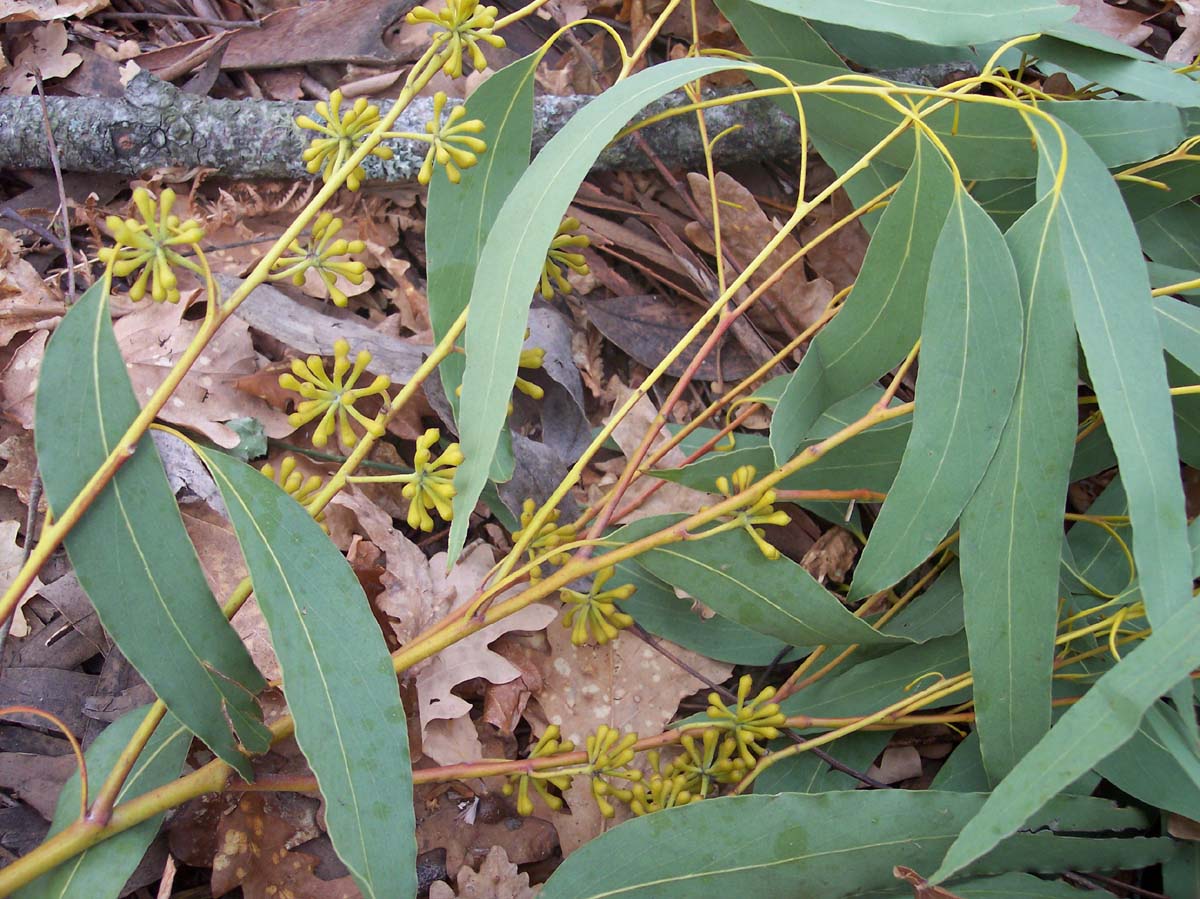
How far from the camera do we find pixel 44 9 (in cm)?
211

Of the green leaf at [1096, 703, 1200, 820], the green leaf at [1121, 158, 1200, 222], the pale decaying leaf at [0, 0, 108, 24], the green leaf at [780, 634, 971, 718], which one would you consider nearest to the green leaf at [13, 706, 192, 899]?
the green leaf at [780, 634, 971, 718]

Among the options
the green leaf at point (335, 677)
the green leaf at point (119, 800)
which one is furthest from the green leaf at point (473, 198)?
the green leaf at point (119, 800)

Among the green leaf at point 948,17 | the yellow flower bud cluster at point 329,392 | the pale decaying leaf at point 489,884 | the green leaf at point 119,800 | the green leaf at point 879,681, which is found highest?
the green leaf at point 948,17

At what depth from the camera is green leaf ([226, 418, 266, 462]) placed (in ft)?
5.88

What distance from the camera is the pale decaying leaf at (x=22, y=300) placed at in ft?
6.02

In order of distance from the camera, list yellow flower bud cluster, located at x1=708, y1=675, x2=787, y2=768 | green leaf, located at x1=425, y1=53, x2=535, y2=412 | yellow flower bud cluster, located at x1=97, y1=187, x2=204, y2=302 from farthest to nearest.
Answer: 1. green leaf, located at x1=425, y1=53, x2=535, y2=412
2. yellow flower bud cluster, located at x1=708, y1=675, x2=787, y2=768
3. yellow flower bud cluster, located at x1=97, y1=187, x2=204, y2=302

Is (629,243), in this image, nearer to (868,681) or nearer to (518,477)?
(518,477)

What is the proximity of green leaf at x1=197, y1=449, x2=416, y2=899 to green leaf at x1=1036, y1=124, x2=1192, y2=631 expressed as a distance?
112cm

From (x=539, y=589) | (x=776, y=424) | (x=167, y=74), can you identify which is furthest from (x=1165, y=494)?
(x=167, y=74)

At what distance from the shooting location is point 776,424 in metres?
1.38

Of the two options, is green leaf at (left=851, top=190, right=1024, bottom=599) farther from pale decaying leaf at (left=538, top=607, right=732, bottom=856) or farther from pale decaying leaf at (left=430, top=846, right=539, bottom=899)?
pale decaying leaf at (left=430, top=846, right=539, bottom=899)

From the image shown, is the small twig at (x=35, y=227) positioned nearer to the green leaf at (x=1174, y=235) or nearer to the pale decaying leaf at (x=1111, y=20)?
the green leaf at (x=1174, y=235)

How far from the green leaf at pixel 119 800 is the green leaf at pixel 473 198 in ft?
2.47

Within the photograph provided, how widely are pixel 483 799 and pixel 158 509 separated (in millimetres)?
886
